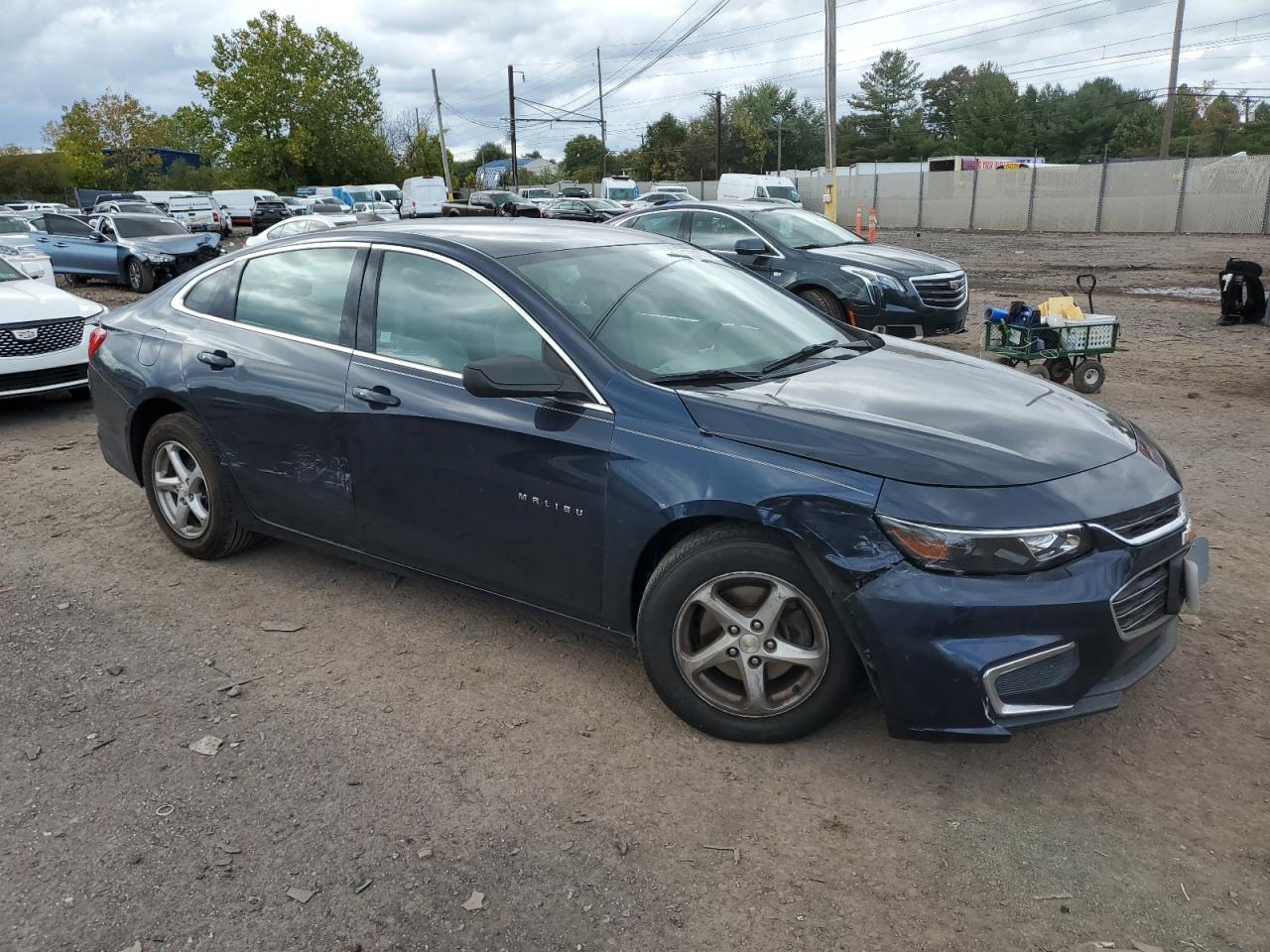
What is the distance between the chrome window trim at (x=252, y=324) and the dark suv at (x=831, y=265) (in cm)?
603

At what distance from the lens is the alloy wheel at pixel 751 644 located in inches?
124

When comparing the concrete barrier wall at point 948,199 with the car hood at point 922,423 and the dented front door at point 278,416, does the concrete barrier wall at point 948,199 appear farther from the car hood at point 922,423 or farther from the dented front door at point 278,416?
the dented front door at point 278,416

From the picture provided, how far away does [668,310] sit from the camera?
13.1 ft

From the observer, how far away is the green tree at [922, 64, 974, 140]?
→ 100 meters

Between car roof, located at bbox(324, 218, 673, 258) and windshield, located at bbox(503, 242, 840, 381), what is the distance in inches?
3.1

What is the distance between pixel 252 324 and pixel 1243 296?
12.2m

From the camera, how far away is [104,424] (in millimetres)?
5270

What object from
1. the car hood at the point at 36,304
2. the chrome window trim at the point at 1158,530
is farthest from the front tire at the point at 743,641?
the car hood at the point at 36,304

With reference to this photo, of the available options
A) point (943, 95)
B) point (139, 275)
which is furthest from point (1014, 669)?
point (943, 95)

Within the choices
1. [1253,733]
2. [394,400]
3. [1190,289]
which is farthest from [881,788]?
[1190,289]

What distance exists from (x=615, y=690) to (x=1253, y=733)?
2175mm

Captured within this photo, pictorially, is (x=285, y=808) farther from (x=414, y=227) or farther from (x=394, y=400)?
(x=414, y=227)

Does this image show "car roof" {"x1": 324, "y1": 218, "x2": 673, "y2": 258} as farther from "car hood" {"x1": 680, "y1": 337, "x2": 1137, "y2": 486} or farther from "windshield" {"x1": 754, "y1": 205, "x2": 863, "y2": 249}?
"windshield" {"x1": 754, "y1": 205, "x2": 863, "y2": 249}

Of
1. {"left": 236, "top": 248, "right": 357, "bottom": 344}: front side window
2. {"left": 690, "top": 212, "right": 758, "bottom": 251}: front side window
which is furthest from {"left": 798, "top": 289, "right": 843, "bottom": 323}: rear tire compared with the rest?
{"left": 236, "top": 248, "right": 357, "bottom": 344}: front side window
